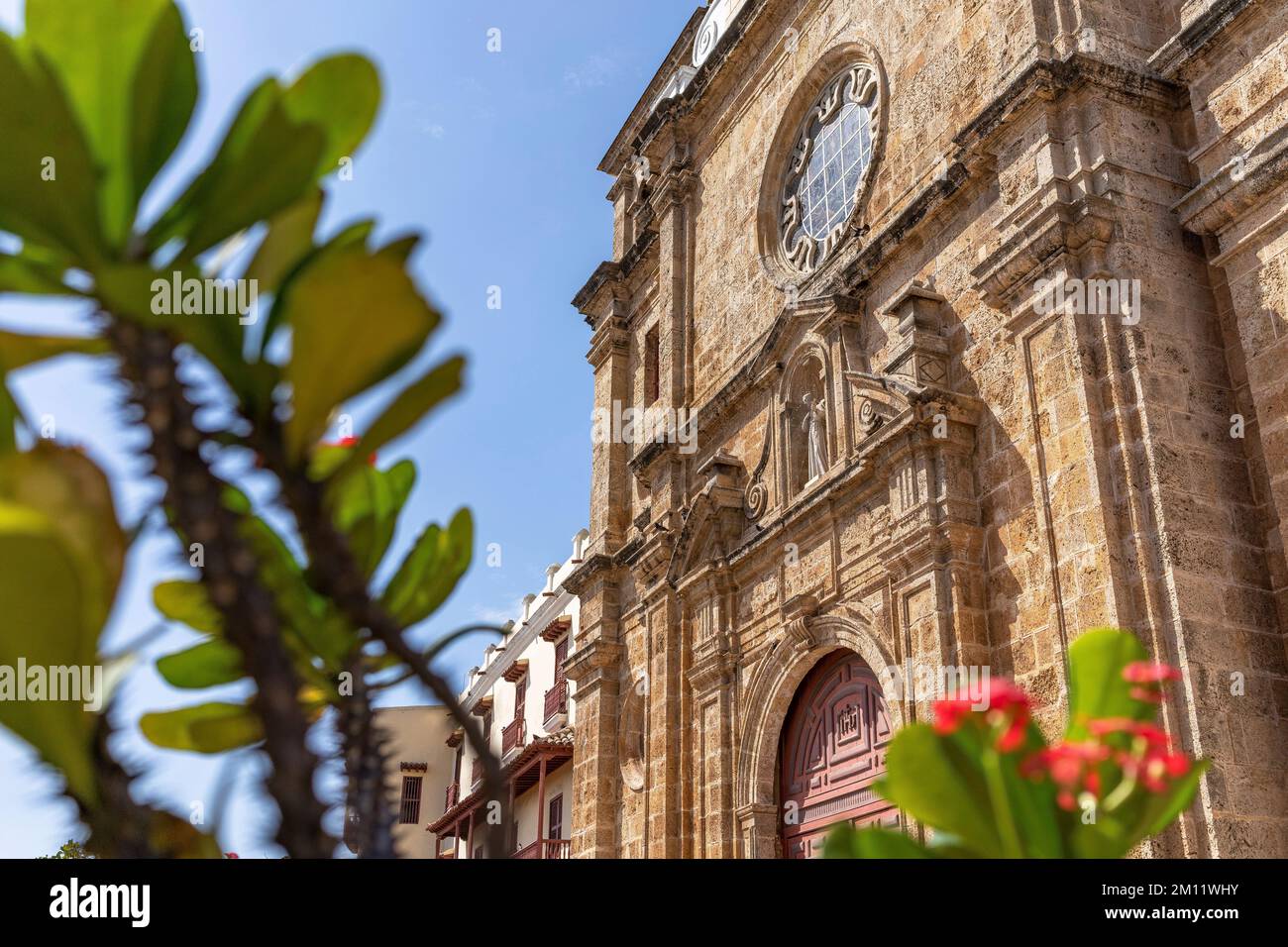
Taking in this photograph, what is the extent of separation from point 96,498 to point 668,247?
13.0 metres

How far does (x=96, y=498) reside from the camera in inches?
32.4

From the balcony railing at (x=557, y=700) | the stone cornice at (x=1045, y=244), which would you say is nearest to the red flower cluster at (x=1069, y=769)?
the stone cornice at (x=1045, y=244)

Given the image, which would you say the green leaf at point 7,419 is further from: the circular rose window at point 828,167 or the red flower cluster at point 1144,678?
the circular rose window at point 828,167

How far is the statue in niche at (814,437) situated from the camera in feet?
31.1

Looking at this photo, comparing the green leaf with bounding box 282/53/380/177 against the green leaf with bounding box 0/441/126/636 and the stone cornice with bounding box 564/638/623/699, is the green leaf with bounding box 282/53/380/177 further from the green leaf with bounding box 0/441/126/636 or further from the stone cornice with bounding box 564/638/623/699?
the stone cornice with bounding box 564/638/623/699

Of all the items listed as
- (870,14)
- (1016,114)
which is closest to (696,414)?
(870,14)

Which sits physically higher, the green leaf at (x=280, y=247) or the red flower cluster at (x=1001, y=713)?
the green leaf at (x=280, y=247)

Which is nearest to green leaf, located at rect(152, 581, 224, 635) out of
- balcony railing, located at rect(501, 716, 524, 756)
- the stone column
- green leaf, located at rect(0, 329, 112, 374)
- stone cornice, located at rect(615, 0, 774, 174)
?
green leaf, located at rect(0, 329, 112, 374)

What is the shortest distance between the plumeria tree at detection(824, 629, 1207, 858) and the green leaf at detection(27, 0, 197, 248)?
2.46 ft

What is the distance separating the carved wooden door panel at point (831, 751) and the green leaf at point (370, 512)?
7236 mm

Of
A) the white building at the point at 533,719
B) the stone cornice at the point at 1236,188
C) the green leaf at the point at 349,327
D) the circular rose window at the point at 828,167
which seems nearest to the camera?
the green leaf at the point at 349,327

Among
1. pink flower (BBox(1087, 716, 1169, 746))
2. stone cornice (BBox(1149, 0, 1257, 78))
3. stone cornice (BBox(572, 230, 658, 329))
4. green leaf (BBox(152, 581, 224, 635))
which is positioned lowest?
pink flower (BBox(1087, 716, 1169, 746))

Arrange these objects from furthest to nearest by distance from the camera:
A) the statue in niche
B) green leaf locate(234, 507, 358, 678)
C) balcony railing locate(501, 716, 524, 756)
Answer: balcony railing locate(501, 716, 524, 756)
the statue in niche
green leaf locate(234, 507, 358, 678)

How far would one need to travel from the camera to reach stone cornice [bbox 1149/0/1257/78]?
6.70 meters
